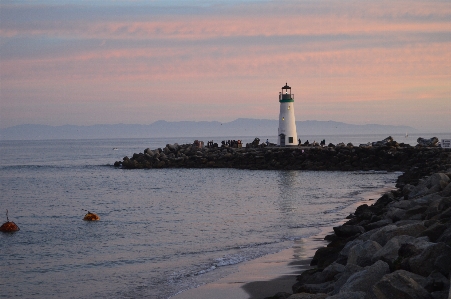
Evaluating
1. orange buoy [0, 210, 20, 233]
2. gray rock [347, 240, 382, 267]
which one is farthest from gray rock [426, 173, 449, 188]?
orange buoy [0, 210, 20, 233]

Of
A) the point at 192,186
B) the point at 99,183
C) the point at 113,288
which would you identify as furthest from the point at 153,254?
the point at 99,183

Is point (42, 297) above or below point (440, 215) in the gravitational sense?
below

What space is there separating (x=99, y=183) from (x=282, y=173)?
1141 centimetres

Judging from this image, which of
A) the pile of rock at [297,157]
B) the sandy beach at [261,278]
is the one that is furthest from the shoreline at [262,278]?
the pile of rock at [297,157]

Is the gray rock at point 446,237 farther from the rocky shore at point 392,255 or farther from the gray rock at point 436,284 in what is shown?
the gray rock at point 436,284

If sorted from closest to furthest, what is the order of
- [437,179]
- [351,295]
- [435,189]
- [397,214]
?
1. [351,295]
2. [397,214]
3. [435,189]
4. [437,179]

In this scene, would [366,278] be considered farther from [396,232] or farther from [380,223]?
[380,223]

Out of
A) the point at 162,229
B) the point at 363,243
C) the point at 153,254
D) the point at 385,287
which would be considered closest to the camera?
the point at 385,287

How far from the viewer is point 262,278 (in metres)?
9.97

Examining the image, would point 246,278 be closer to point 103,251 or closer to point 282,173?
point 103,251

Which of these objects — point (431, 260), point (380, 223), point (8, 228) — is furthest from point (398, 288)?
point (8, 228)

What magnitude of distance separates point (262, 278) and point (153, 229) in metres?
7.23

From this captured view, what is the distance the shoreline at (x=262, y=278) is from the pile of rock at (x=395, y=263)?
0.59 m

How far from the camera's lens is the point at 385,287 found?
527cm
